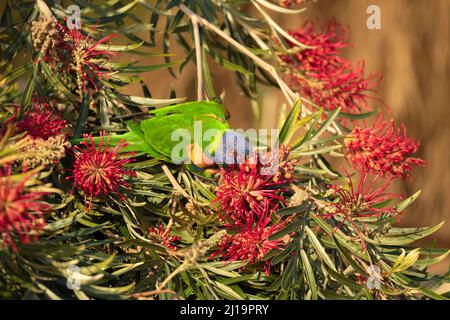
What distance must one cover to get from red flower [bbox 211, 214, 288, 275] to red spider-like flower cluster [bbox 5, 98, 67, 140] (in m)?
0.30

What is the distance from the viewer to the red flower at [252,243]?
753 millimetres

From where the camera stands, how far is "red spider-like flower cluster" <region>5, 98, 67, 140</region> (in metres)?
0.76

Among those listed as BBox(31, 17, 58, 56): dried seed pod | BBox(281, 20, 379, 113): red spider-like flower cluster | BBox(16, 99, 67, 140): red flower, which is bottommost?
BBox(16, 99, 67, 140): red flower

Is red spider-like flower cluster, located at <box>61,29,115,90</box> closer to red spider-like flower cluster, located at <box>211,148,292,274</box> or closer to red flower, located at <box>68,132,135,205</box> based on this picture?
red flower, located at <box>68,132,135,205</box>

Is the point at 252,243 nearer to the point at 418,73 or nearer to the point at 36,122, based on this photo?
the point at 36,122

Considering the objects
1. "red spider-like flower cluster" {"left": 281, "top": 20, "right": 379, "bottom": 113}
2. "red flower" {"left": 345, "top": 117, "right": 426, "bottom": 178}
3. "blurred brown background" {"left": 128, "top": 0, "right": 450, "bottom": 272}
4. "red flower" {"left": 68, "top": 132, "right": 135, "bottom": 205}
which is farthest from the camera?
"blurred brown background" {"left": 128, "top": 0, "right": 450, "bottom": 272}

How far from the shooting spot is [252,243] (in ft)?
2.47

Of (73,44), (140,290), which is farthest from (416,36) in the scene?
(140,290)

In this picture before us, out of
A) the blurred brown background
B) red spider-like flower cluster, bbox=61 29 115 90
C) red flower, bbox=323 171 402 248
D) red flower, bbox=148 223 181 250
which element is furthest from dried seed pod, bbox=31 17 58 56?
the blurred brown background

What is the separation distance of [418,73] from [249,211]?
3.60 ft

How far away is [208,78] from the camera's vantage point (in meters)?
1.06

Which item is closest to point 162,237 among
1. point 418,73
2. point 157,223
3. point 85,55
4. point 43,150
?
point 157,223

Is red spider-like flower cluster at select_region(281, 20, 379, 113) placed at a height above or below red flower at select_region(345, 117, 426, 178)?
above
